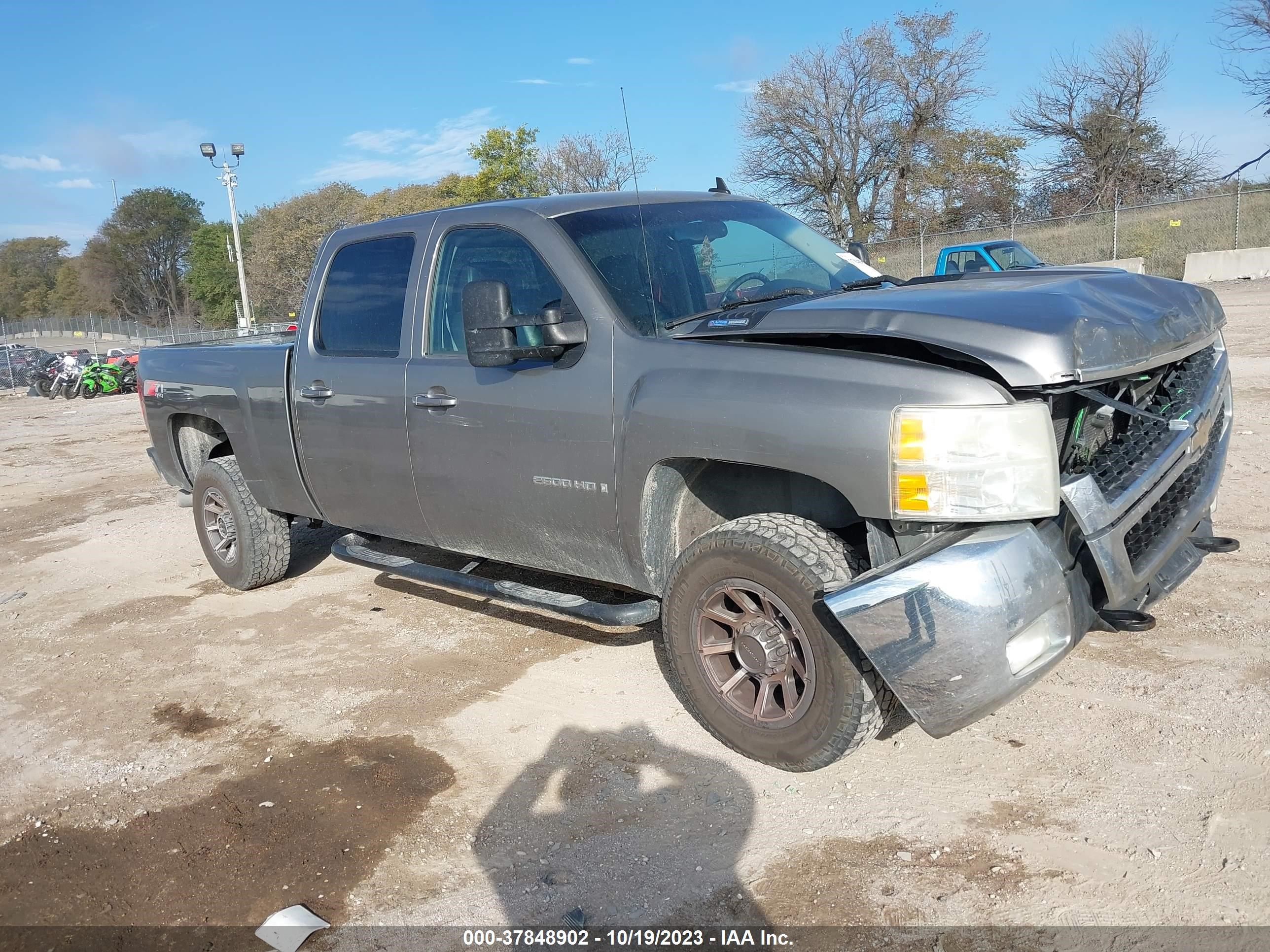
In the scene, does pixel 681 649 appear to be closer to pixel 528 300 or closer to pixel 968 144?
pixel 528 300

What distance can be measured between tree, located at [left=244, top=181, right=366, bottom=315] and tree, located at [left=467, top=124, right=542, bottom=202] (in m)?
18.5

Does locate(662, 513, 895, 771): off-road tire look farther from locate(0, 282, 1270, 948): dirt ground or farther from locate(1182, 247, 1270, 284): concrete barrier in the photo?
locate(1182, 247, 1270, 284): concrete barrier

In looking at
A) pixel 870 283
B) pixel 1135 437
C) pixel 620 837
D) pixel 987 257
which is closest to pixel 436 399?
pixel 870 283

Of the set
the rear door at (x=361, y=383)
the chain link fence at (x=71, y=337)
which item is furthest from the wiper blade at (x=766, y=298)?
the chain link fence at (x=71, y=337)

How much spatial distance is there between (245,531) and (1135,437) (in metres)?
4.61

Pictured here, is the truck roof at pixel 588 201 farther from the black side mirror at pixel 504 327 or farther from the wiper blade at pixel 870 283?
the wiper blade at pixel 870 283

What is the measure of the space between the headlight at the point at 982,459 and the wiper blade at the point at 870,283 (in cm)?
130

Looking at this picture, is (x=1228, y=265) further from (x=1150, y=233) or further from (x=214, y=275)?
(x=214, y=275)

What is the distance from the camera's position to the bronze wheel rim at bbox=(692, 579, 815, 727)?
10.7 feet

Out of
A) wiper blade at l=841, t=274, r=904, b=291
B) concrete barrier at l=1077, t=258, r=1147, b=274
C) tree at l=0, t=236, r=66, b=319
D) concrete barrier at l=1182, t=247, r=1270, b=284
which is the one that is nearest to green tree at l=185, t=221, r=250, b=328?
tree at l=0, t=236, r=66, b=319

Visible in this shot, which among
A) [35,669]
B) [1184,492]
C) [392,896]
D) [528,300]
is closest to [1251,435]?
[1184,492]

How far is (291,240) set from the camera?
5481 cm

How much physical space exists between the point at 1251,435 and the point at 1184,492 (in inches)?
191

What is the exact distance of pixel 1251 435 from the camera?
24.9 ft
